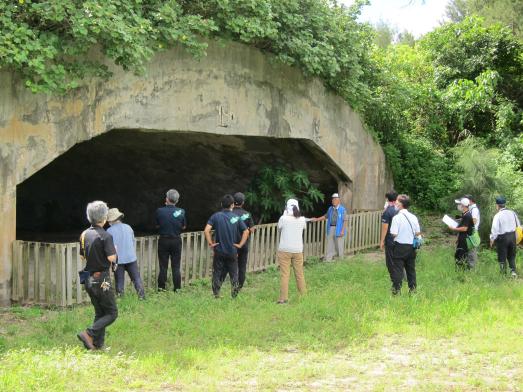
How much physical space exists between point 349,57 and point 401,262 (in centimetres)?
589

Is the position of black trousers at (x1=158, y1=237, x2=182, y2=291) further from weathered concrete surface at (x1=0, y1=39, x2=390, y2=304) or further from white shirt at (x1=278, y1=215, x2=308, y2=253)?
weathered concrete surface at (x1=0, y1=39, x2=390, y2=304)

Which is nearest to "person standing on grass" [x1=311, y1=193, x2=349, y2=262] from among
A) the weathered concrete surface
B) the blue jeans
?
the weathered concrete surface

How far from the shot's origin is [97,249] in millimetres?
7223

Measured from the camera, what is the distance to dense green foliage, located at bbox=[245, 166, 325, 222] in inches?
608

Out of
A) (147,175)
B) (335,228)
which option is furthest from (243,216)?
(147,175)

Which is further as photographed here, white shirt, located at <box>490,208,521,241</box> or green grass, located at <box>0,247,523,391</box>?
white shirt, located at <box>490,208,521,241</box>

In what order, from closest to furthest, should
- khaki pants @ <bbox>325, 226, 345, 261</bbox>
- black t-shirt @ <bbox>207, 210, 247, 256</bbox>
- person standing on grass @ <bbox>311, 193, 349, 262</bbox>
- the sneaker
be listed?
the sneaker
black t-shirt @ <bbox>207, 210, 247, 256</bbox>
person standing on grass @ <bbox>311, 193, 349, 262</bbox>
khaki pants @ <bbox>325, 226, 345, 261</bbox>

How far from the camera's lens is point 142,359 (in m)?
6.85

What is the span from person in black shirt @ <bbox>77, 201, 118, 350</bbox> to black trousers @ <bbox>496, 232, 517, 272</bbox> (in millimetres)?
7422

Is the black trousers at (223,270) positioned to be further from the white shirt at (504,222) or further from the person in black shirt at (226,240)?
the white shirt at (504,222)

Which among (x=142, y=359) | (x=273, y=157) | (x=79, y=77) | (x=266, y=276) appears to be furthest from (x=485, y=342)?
(x=273, y=157)

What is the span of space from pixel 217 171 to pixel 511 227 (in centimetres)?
757

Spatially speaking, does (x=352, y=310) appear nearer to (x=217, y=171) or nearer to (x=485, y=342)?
(x=485, y=342)

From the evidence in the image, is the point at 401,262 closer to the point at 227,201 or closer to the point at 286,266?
the point at 286,266
